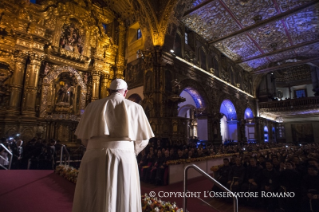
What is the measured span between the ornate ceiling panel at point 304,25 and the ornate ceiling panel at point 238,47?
3.18m

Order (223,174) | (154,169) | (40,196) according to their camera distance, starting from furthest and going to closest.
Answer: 1. (154,169)
2. (223,174)
3. (40,196)

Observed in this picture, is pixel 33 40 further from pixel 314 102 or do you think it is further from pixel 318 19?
pixel 314 102

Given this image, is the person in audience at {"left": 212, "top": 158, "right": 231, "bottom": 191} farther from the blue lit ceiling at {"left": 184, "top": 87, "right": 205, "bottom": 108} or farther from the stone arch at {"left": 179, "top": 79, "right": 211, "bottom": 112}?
the blue lit ceiling at {"left": 184, "top": 87, "right": 205, "bottom": 108}

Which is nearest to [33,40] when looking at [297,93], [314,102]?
[314,102]

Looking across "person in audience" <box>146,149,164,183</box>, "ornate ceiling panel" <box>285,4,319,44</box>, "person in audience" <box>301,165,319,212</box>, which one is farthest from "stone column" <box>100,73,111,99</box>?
"ornate ceiling panel" <box>285,4,319,44</box>

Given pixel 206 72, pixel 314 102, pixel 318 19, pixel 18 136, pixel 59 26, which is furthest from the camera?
pixel 314 102

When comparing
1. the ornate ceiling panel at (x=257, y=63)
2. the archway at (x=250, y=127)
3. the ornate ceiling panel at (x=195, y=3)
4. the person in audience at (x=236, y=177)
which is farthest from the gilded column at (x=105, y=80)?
the archway at (x=250, y=127)

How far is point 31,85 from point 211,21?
12.8 m

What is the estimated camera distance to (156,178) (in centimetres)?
616

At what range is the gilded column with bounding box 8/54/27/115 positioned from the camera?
367 inches

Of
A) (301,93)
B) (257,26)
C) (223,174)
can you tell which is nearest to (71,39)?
(223,174)

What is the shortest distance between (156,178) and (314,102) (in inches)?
902

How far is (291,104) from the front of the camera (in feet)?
72.4

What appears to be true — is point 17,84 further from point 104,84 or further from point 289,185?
point 289,185
